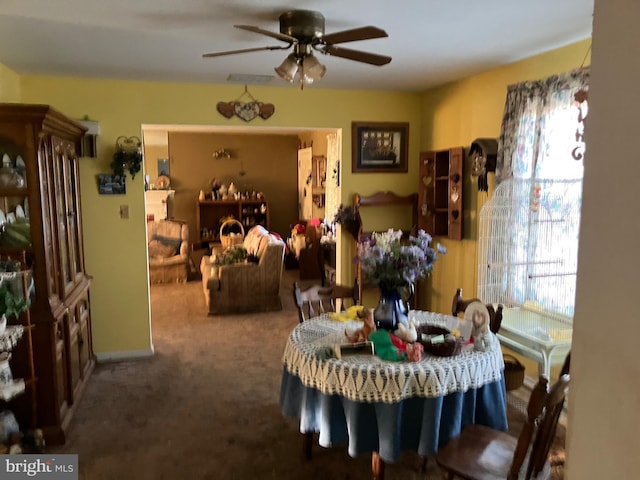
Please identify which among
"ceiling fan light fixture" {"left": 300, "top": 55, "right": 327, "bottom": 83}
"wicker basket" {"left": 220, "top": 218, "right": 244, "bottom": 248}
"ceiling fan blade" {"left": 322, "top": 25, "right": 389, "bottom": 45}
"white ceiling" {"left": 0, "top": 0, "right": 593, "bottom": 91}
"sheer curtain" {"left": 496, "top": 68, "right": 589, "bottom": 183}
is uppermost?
"white ceiling" {"left": 0, "top": 0, "right": 593, "bottom": 91}

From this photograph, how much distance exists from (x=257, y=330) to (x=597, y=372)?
4.60 m

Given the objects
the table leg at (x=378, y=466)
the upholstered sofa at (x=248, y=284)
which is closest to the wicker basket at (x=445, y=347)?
the table leg at (x=378, y=466)

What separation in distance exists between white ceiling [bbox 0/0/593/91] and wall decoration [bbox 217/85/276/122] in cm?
39

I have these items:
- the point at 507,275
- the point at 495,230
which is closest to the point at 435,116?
the point at 495,230

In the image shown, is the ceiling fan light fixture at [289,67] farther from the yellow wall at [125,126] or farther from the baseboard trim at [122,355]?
the baseboard trim at [122,355]

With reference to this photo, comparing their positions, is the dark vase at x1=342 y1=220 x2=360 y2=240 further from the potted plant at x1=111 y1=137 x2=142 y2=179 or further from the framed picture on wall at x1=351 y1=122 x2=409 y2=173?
the potted plant at x1=111 y1=137 x2=142 y2=179

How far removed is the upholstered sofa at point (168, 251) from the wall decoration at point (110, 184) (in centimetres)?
318

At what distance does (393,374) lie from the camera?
7.09 ft

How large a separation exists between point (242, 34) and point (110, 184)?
1.96m

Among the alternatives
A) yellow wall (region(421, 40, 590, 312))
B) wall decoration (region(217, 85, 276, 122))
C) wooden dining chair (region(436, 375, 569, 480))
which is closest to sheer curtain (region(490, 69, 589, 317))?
yellow wall (region(421, 40, 590, 312))

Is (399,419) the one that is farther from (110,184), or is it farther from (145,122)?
(145,122)

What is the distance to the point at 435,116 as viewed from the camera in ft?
15.2

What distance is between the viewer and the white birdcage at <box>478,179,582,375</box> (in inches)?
124

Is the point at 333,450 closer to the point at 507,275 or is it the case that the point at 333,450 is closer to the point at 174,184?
the point at 507,275
